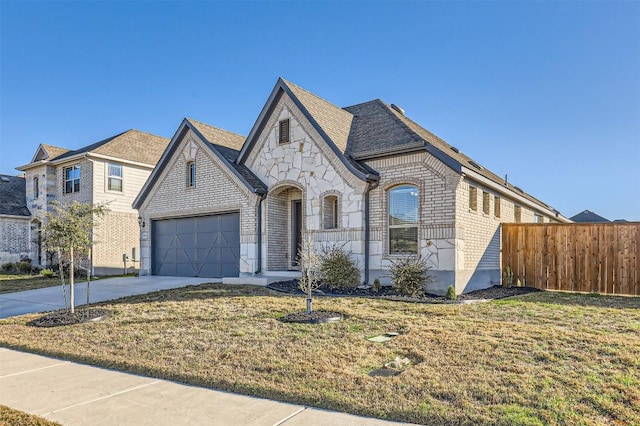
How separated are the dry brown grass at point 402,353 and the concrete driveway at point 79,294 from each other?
62.5 inches

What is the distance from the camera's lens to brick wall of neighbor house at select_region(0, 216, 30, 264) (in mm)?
25734

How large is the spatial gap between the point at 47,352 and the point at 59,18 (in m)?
11.5

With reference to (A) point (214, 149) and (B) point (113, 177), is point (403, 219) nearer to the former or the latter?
(A) point (214, 149)

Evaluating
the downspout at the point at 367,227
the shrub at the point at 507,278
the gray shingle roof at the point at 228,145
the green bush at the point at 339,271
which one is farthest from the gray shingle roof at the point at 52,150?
the shrub at the point at 507,278

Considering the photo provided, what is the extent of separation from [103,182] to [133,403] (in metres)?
20.6

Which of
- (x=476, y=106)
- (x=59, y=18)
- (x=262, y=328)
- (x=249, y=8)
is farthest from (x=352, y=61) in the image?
(x=262, y=328)

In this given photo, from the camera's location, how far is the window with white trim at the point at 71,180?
2375 centimetres

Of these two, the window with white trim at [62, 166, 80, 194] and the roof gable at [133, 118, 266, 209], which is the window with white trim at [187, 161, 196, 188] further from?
the window with white trim at [62, 166, 80, 194]

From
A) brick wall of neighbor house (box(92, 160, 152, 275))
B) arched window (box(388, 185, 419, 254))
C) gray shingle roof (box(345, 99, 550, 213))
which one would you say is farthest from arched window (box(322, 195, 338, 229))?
brick wall of neighbor house (box(92, 160, 152, 275))

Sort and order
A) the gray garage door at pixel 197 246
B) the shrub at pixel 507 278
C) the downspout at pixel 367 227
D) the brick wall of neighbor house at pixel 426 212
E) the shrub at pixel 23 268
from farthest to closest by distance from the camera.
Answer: the shrub at pixel 23 268 → the gray garage door at pixel 197 246 → the shrub at pixel 507 278 → the downspout at pixel 367 227 → the brick wall of neighbor house at pixel 426 212

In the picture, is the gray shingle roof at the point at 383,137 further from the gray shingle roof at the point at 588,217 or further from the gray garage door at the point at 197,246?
the gray shingle roof at the point at 588,217

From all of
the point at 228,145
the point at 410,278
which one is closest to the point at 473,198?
the point at 410,278

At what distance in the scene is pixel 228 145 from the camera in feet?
61.1

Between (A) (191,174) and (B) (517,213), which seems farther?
(A) (191,174)
